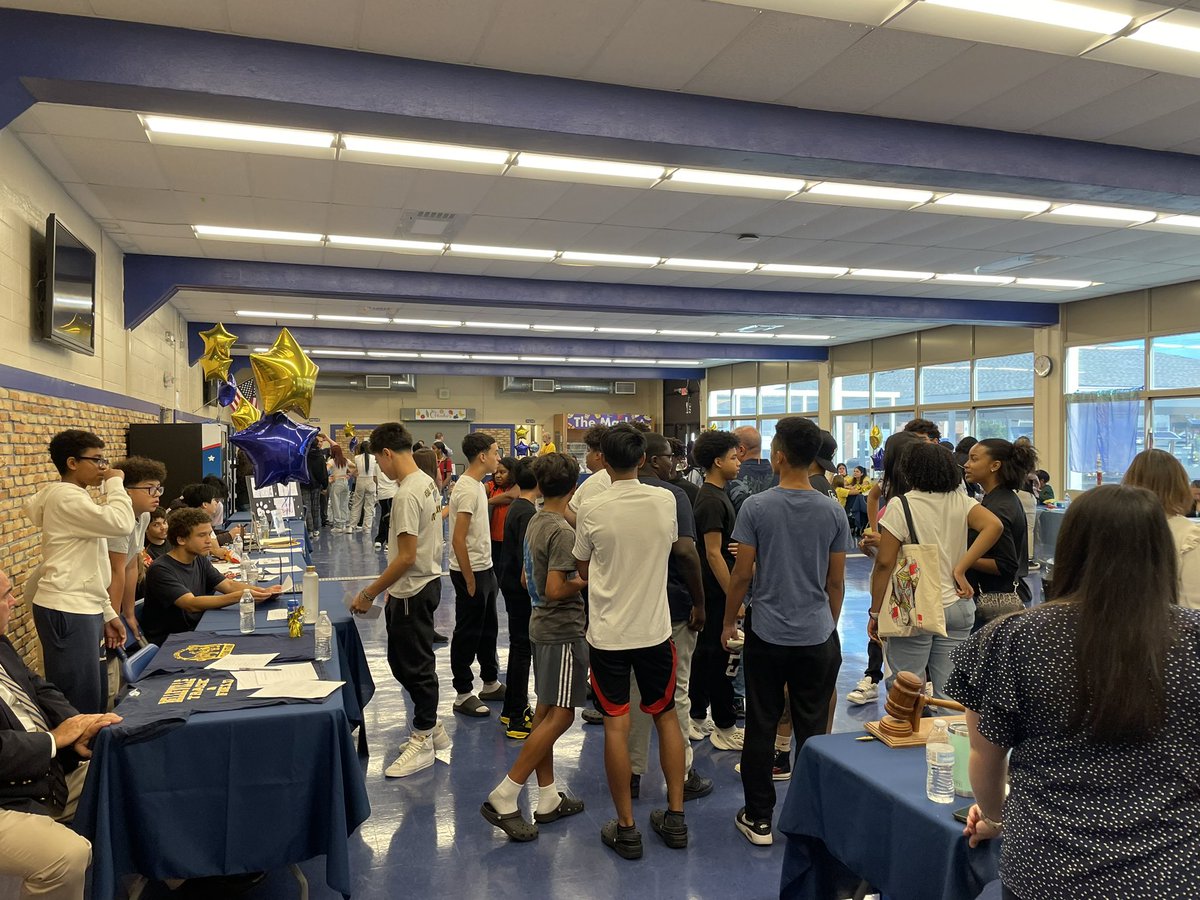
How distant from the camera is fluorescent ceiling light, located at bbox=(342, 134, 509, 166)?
4.57 metres

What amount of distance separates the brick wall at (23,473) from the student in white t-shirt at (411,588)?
203 cm

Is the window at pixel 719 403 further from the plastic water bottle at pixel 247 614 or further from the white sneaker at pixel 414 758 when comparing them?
the plastic water bottle at pixel 247 614

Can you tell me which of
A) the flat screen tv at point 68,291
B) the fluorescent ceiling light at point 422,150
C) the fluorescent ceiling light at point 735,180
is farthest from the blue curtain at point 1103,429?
the flat screen tv at point 68,291

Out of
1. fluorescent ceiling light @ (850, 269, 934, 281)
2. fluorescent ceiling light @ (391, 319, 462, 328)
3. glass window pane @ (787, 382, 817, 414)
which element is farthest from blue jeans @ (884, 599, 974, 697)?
glass window pane @ (787, 382, 817, 414)

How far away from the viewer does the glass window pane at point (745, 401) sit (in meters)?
19.0

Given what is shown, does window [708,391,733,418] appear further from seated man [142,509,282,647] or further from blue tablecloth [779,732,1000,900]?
blue tablecloth [779,732,1000,900]

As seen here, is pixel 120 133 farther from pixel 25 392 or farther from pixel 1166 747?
pixel 1166 747

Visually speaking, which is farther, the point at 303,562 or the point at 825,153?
the point at 303,562

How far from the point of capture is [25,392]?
14.5ft

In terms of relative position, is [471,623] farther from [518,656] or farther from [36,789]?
[36,789]

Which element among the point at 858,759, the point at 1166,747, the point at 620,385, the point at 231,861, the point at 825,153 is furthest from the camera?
the point at 620,385

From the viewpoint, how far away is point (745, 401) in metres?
19.4

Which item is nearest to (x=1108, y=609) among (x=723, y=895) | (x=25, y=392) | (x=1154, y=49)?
(x=723, y=895)

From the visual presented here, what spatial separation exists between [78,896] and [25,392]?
328cm
